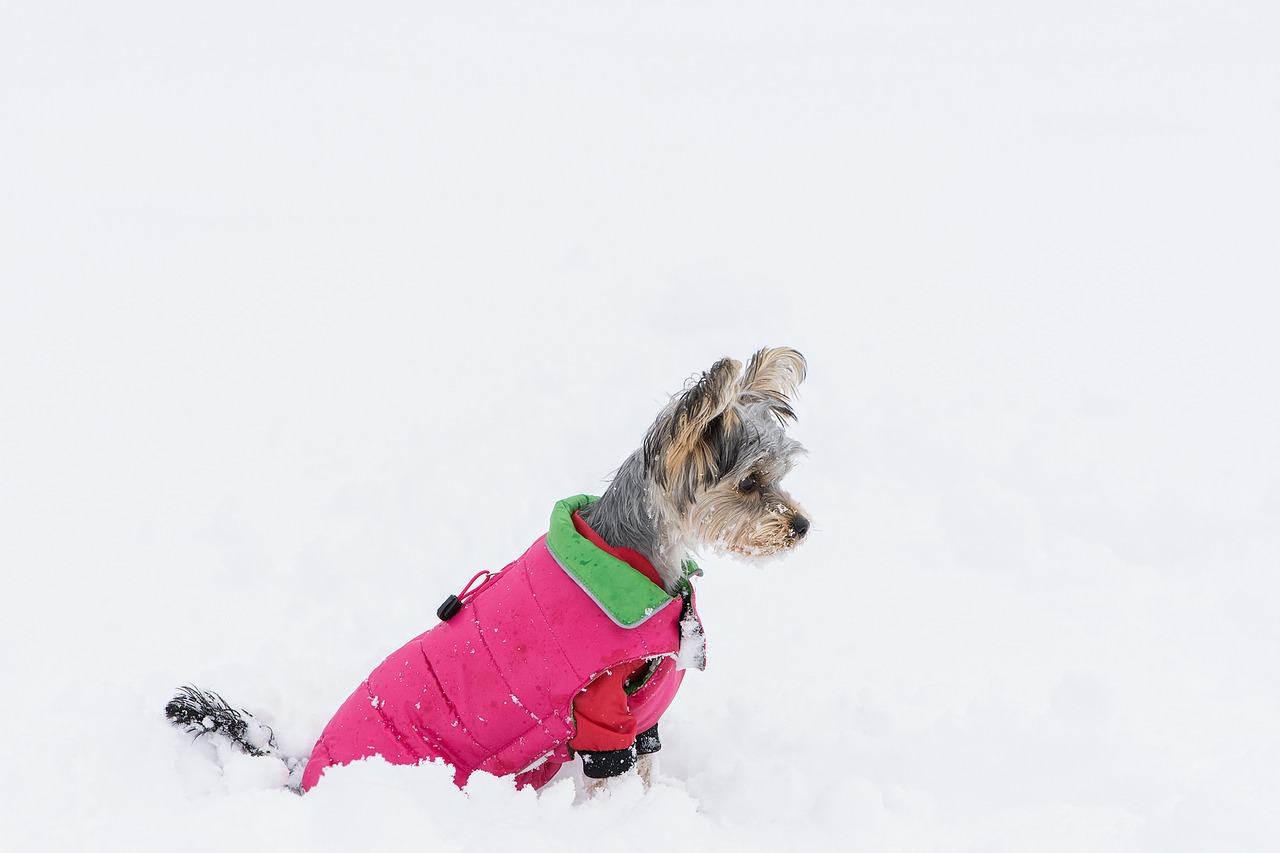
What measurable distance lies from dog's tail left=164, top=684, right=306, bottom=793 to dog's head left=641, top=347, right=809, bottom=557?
2092mm

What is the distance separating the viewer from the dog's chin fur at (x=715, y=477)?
418 centimetres

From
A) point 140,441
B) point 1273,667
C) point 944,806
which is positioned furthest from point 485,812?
point 140,441

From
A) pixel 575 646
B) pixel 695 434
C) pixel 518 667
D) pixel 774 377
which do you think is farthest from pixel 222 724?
pixel 774 377

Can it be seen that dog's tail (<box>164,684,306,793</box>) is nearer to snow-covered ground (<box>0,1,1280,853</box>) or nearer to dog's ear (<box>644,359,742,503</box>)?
snow-covered ground (<box>0,1,1280,853</box>)

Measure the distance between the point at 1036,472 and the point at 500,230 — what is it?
6454mm

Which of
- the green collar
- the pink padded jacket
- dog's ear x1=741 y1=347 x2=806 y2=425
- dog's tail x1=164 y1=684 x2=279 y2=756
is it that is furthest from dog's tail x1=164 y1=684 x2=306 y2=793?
dog's ear x1=741 y1=347 x2=806 y2=425

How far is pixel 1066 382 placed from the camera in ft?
26.5

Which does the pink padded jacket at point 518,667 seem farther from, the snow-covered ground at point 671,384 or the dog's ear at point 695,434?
the dog's ear at point 695,434

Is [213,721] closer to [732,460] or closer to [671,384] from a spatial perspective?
[732,460]

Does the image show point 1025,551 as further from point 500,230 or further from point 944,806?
point 500,230

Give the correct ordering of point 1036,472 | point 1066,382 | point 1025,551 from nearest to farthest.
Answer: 1. point 1025,551
2. point 1036,472
3. point 1066,382

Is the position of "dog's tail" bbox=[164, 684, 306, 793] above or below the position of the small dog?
below

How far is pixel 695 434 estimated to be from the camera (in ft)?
13.8

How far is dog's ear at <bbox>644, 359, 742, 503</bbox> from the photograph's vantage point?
398 centimetres
